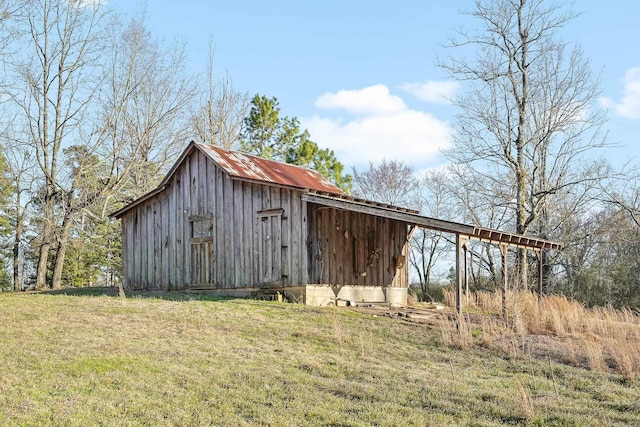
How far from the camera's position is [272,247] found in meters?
19.7

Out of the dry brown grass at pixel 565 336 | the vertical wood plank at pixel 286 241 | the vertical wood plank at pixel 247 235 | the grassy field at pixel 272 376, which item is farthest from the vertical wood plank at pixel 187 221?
the dry brown grass at pixel 565 336

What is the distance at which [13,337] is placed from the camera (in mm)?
12188

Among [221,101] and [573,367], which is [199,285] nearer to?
[573,367]

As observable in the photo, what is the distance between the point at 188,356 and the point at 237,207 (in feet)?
32.1

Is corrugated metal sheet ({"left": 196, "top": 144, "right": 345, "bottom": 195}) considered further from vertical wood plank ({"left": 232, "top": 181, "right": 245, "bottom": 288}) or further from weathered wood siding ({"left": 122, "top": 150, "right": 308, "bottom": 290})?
vertical wood plank ({"left": 232, "top": 181, "right": 245, "bottom": 288})

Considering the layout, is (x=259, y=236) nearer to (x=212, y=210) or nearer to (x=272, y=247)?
(x=272, y=247)

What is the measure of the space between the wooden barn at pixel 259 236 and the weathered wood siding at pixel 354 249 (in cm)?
3

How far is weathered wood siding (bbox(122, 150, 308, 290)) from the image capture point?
1944cm

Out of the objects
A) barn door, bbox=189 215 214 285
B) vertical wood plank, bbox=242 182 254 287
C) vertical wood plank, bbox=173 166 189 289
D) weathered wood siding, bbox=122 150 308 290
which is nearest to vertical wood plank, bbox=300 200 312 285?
weathered wood siding, bbox=122 150 308 290

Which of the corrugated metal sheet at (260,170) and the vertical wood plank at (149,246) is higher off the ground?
the corrugated metal sheet at (260,170)

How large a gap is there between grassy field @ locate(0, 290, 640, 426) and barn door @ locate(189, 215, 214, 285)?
18.4 feet

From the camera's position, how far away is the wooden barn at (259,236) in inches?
757

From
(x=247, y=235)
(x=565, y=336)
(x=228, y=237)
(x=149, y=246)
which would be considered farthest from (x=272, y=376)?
(x=149, y=246)

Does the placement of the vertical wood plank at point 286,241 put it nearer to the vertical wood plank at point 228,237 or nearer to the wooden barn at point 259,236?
the wooden barn at point 259,236
